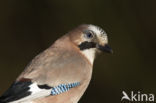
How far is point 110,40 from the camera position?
8555 millimetres

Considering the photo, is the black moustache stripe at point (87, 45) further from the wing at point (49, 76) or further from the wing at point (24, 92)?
the wing at point (24, 92)

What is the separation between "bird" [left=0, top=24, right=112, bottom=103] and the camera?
4895mm

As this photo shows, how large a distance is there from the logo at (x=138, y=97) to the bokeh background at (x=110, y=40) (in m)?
0.39

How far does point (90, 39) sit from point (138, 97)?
7.85 feet

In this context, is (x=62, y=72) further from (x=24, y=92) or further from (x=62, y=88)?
(x=24, y=92)

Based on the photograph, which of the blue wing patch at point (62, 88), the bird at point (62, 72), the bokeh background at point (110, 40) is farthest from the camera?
the bokeh background at point (110, 40)

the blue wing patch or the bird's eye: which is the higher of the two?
the bird's eye

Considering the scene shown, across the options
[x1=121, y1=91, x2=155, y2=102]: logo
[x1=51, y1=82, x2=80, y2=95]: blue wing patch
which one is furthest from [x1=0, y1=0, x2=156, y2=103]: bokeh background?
[x1=51, y1=82, x2=80, y2=95]: blue wing patch

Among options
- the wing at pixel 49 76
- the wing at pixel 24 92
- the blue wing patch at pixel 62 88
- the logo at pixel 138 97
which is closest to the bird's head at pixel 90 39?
the wing at pixel 49 76

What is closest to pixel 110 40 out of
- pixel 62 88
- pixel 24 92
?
pixel 62 88

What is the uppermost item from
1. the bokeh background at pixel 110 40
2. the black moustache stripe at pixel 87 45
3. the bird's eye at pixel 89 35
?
the bird's eye at pixel 89 35

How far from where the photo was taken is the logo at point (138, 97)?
7.48 metres

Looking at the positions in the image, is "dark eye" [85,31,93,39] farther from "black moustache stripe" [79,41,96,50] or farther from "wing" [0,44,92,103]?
"wing" [0,44,92,103]

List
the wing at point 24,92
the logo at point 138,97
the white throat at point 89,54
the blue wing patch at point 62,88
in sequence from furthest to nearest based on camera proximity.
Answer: the logo at point 138,97 → the white throat at point 89,54 → the blue wing patch at point 62,88 → the wing at point 24,92
